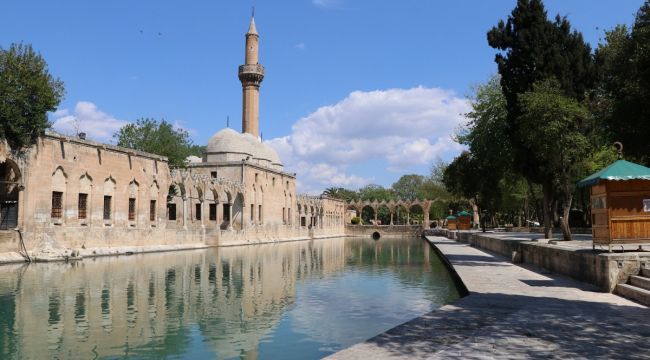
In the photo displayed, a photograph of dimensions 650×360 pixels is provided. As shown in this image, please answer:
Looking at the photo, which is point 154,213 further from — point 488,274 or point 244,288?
point 488,274

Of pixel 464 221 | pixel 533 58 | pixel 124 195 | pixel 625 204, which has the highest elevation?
pixel 533 58

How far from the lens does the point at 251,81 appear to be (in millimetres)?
52344

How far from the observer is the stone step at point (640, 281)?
9.17 meters

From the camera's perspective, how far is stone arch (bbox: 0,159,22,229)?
22469 millimetres

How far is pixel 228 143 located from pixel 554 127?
118ft

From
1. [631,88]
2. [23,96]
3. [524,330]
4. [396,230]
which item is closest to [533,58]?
→ [631,88]

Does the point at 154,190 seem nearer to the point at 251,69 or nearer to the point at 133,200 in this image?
the point at 133,200

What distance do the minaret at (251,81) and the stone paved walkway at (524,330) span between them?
44774 millimetres

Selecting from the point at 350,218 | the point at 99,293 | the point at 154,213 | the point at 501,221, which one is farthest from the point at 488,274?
the point at 350,218

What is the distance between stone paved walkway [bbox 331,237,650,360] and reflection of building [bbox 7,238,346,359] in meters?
2.78

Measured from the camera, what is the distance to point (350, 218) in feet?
311

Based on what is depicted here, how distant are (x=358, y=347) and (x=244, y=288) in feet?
28.8

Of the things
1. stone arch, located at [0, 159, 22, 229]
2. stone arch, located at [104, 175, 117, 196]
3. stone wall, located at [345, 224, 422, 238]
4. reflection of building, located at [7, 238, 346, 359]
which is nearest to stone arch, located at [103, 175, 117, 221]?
stone arch, located at [104, 175, 117, 196]

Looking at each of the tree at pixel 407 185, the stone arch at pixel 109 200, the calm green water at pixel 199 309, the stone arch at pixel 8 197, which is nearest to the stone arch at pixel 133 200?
the stone arch at pixel 109 200
